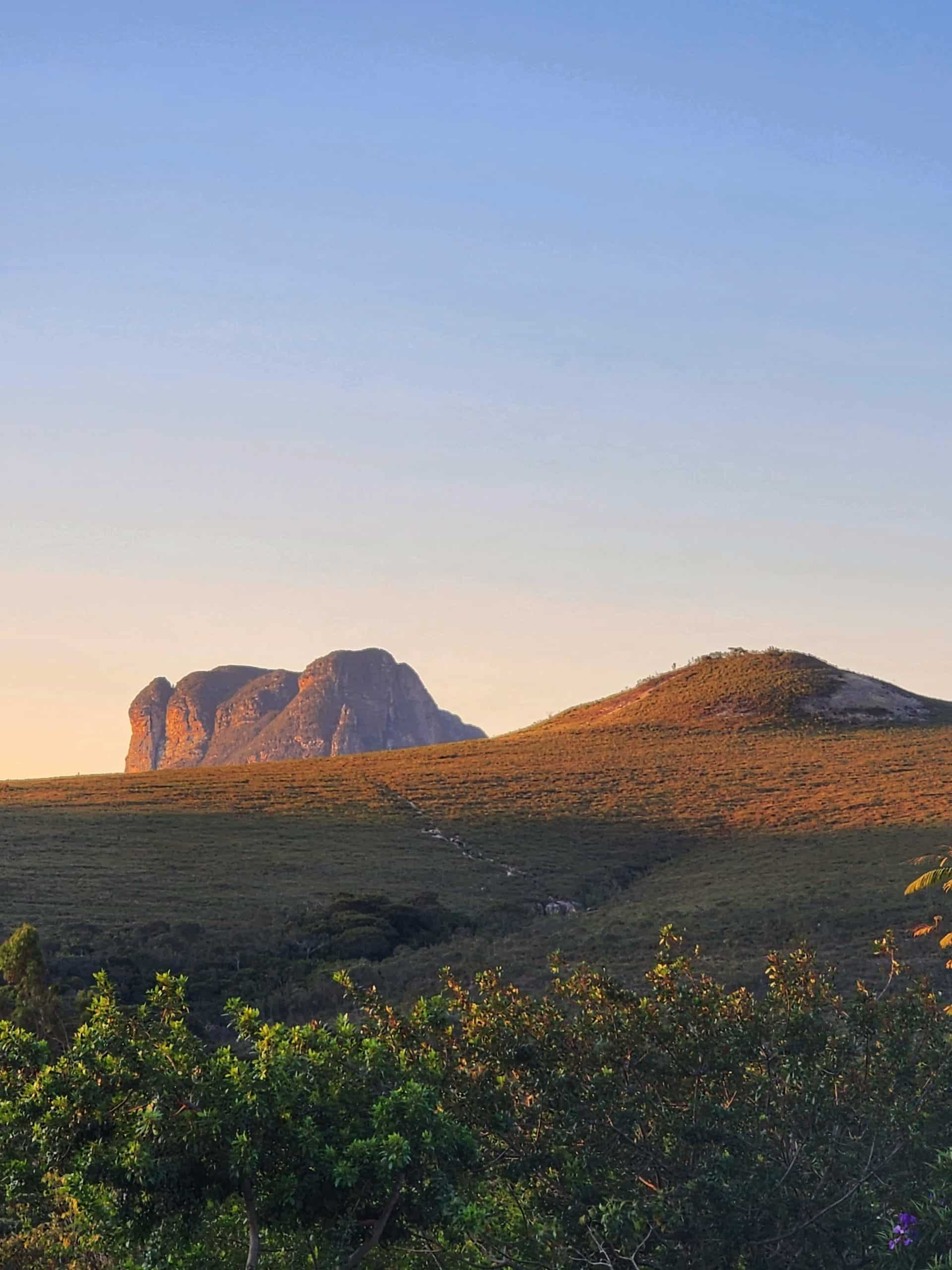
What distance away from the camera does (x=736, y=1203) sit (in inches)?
469

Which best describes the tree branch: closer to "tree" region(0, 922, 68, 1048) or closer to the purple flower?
the purple flower

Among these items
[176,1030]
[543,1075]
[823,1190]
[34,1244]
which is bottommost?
[34,1244]

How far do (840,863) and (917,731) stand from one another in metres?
41.3

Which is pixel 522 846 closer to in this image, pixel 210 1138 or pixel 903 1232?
pixel 903 1232

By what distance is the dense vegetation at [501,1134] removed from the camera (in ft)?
34.4

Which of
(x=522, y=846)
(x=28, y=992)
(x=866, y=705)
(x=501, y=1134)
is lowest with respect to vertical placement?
(x=28, y=992)

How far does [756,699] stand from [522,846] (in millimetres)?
42742

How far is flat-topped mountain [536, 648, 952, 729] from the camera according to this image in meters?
89.6

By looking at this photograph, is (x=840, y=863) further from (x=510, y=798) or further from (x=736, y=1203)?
(x=736, y=1203)

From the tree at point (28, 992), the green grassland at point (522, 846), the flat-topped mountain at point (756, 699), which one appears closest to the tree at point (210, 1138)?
the tree at point (28, 992)

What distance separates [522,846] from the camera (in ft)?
182

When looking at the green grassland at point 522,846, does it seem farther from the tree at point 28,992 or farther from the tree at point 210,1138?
the tree at point 210,1138

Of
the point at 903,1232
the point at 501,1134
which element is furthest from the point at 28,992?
the point at 903,1232

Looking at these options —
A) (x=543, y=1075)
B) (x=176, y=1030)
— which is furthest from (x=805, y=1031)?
(x=176, y=1030)
